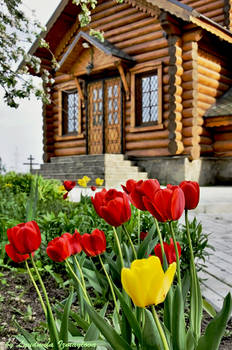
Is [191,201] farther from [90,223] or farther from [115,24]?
[115,24]

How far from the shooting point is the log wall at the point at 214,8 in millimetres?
12289

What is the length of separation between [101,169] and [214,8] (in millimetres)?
7156

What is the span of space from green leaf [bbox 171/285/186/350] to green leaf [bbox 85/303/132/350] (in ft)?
0.42

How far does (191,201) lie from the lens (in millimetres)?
1104

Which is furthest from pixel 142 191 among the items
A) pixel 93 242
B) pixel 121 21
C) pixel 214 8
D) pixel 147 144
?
pixel 214 8

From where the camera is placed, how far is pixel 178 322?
91 cm

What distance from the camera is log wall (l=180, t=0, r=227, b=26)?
40.3ft

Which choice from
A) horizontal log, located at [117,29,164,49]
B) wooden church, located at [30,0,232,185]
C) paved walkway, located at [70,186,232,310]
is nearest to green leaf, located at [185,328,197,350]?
paved walkway, located at [70,186,232,310]

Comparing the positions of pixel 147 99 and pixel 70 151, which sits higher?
pixel 147 99

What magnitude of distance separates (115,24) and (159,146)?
14.8 feet

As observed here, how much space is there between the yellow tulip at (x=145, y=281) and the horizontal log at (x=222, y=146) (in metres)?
10.8

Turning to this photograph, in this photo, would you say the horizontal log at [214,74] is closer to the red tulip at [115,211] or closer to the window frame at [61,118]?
the window frame at [61,118]

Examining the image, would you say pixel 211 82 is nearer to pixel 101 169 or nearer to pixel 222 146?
pixel 222 146

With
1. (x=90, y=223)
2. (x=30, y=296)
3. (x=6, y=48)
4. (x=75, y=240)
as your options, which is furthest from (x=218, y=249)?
(x=6, y=48)
